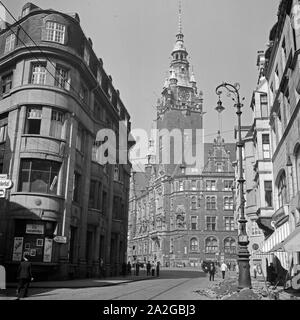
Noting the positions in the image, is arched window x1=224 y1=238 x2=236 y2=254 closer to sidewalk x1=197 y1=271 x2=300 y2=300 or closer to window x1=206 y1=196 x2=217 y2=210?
window x1=206 y1=196 x2=217 y2=210

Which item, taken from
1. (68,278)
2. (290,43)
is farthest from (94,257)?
(290,43)

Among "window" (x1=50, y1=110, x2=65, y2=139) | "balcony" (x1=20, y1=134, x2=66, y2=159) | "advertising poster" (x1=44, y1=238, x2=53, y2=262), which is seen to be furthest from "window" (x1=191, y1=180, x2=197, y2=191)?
"advertising poster" (x1=44, y1=238, x2=53, y2=262)

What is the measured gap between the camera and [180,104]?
104 m

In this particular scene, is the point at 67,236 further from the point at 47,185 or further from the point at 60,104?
the point at 60,104

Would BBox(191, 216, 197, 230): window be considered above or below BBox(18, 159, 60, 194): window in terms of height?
above

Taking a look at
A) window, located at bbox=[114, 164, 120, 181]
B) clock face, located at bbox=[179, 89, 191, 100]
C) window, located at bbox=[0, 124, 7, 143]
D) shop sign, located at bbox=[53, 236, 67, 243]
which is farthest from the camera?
clock face, located at bbox=[179, 89, 191, 100]

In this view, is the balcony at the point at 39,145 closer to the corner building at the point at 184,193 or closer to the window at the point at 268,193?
the window at the point at 268,193

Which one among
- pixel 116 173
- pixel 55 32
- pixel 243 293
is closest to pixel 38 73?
pixel 55 32

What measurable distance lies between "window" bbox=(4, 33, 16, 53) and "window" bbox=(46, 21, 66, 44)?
3060 mm

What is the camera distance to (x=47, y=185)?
1065 inches

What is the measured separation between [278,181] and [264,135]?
19.1 feet

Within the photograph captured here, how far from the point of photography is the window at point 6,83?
1172 inches

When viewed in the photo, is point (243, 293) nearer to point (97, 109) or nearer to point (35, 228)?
point (35, 228)

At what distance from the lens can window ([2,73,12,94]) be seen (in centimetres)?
2977
